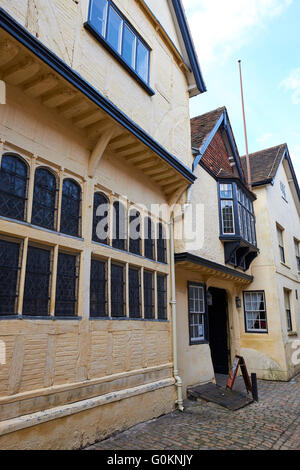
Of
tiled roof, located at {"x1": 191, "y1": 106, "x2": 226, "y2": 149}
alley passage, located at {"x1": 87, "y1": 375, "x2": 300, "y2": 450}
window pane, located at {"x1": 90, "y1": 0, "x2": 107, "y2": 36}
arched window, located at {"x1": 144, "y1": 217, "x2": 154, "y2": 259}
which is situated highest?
tiled roof, located at {"x1": 191, "y1": 106, "x2": 226, "y2": 149}

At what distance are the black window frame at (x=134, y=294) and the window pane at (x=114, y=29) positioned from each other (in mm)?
4343

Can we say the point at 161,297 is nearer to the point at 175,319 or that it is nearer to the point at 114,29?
the point at 175,319

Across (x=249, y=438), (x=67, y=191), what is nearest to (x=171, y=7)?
(x=67, y=191)

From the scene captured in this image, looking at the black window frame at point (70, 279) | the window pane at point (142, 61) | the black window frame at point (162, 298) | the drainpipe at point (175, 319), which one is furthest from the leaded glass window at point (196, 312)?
the window pane at point (142, 61)

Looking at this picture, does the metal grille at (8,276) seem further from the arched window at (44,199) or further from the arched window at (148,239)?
the arched window at (148,239)

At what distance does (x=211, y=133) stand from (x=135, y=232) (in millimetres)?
5775

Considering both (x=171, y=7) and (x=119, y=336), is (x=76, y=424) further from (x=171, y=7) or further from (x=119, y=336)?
(x=171, y=7)

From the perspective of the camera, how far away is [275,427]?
20.9 ft

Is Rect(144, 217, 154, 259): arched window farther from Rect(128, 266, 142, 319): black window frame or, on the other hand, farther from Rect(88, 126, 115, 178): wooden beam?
Rect(88, 126, 115, 178): wooden beam

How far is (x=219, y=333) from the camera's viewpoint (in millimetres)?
12945

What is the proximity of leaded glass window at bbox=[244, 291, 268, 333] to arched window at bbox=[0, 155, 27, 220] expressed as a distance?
10921 millimetres

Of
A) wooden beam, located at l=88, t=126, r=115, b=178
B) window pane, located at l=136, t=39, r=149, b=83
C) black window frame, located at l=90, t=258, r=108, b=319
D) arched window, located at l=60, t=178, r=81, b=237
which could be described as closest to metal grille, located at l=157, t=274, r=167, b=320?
black window frame, located at l=90, t=258, r=108, b=319

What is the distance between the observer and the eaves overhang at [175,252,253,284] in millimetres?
8094

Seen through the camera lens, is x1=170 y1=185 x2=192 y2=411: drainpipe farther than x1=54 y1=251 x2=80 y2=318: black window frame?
Yes
